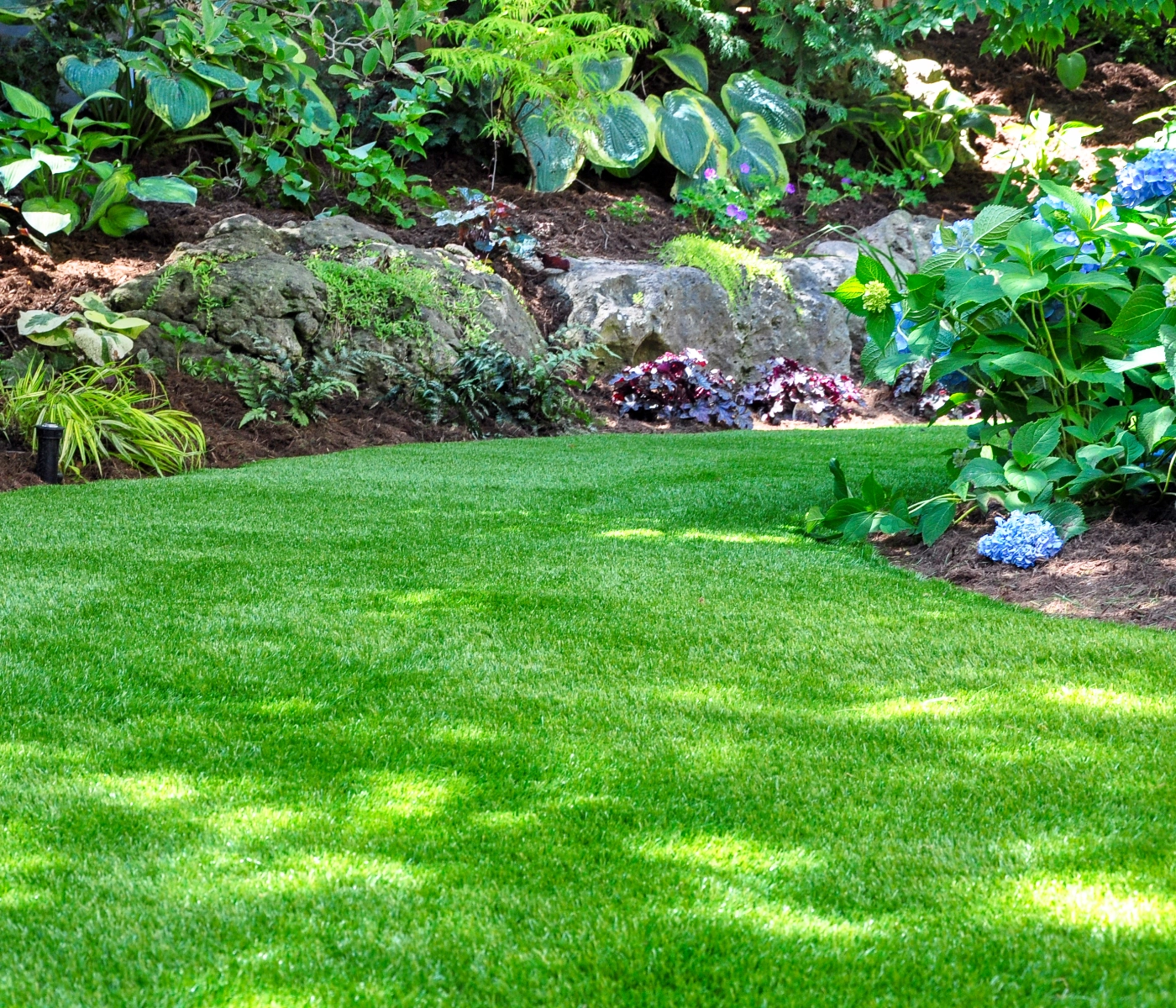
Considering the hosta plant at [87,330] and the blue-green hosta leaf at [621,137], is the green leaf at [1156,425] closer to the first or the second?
the hosta plant at [87,330]

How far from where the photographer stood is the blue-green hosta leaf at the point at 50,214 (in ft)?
20.9

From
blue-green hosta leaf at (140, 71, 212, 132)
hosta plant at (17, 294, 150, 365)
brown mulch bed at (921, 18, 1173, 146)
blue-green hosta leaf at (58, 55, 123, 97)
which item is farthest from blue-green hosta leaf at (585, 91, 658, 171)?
hosta plant at (17, 294, 150, 365)

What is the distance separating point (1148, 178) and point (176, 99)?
6387mm

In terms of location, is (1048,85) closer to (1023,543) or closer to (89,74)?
(89,74)

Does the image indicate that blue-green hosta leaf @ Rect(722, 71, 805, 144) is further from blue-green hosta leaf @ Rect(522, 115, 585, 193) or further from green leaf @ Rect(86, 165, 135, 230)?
green leaf @ Rect(86, 165, 135, 230)

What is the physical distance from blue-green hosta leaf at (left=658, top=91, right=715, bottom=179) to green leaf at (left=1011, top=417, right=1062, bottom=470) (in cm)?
804

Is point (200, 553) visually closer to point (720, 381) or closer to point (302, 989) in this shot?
point (302, 989)

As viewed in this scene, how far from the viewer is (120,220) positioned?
735 centimetres

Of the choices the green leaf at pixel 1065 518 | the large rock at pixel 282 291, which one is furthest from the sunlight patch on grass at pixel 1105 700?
the large rock at pixel 282 291

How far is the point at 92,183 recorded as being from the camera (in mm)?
7473

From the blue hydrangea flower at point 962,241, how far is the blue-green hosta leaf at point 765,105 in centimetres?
847

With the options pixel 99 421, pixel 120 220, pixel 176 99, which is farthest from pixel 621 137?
pixel 99 421

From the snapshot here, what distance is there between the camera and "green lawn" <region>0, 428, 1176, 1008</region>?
1.33m

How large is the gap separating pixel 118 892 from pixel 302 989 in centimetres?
36
